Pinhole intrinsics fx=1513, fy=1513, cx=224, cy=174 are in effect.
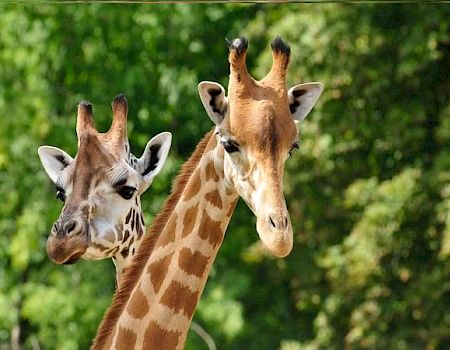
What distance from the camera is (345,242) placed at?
14.6 m

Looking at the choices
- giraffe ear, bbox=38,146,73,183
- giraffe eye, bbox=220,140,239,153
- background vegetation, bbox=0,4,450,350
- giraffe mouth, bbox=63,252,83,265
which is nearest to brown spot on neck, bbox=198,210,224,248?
giraffe eye, bbox=220,140,239,153

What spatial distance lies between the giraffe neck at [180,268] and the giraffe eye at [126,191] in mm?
559

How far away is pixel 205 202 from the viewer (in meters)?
5.40

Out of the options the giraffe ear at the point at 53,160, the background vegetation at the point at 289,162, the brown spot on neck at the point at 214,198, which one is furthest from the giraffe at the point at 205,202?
the background vegetation at the point at 289,162

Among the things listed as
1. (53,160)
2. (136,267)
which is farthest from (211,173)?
(53,160)

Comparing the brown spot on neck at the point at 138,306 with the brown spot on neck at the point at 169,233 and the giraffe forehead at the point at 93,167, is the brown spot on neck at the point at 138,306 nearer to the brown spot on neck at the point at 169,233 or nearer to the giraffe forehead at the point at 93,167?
the brown spot on neck at the point at 169,233

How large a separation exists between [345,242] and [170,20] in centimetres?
322

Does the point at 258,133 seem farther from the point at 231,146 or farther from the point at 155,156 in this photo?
the point at 155,156

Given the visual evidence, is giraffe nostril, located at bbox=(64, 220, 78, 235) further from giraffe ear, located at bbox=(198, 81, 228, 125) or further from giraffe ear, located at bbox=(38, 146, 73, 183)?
giraffe ear, located at bbox=(198, 81, 228, 125)

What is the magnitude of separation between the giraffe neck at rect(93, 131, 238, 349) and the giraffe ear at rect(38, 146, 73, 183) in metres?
0.90

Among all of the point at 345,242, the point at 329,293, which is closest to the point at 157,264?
the point at 345,242

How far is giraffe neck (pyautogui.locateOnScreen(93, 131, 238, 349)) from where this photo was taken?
5340mm

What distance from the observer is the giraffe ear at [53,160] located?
618cm

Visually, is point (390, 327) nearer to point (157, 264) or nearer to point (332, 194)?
point (332, 194)
